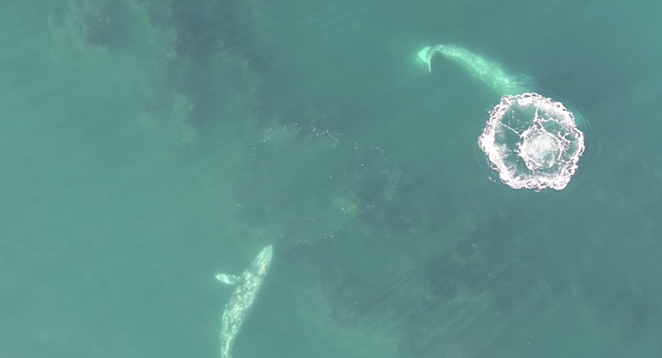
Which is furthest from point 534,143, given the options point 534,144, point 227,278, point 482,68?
point 227,278

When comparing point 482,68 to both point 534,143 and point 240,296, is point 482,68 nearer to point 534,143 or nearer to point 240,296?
point 534,143

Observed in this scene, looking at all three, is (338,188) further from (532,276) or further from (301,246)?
(532,276)

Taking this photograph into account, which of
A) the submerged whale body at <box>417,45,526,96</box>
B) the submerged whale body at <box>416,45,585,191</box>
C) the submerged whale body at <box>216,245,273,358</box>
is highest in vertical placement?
the submerged whale body at <box>417,45,526,96</box>

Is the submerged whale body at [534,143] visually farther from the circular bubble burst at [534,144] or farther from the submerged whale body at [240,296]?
the submerged whale body at [240,296]

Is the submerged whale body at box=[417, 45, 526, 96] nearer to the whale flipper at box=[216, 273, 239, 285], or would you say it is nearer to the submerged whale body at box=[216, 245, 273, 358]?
the submerged whale body at box=[216, 245, 273, 358]

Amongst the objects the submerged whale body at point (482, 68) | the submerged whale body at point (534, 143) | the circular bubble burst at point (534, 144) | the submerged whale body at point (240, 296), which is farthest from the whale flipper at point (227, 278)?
the submerged whale body at point (482, 68)

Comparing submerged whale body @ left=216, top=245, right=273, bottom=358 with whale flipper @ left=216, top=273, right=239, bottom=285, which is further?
whale flipper @ left=216, top=273, right=239, bottom=285

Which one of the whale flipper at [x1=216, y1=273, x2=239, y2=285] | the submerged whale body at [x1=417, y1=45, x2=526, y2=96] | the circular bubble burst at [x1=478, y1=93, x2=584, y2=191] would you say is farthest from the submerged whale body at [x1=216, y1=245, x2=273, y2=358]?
the submerged whale body at [x1=417, y1=45, x2=526, y2=96]
